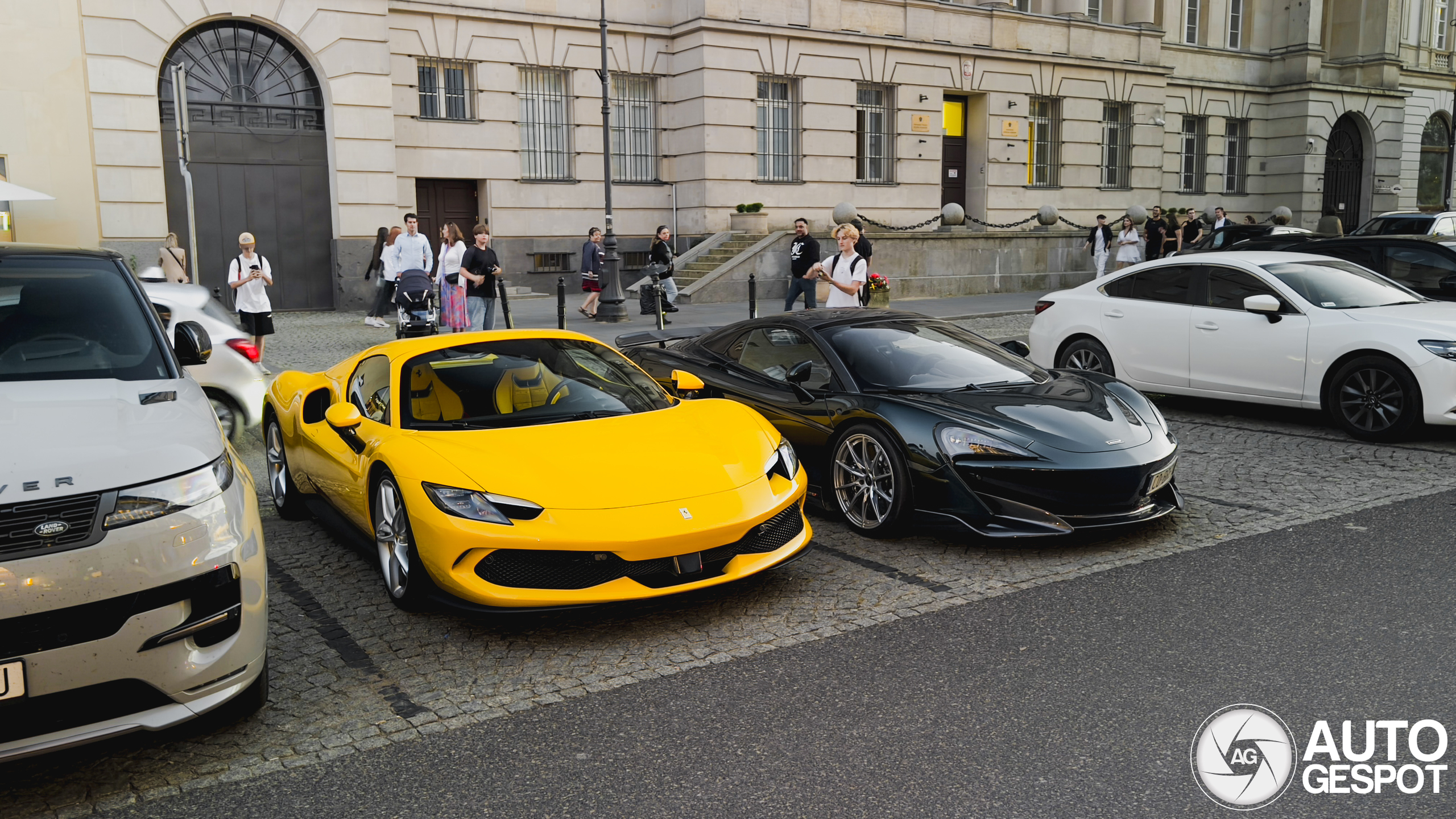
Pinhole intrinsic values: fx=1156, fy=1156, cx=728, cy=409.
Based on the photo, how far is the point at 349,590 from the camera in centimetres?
581

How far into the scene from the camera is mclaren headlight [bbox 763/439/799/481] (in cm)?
569

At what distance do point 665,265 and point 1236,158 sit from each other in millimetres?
27286

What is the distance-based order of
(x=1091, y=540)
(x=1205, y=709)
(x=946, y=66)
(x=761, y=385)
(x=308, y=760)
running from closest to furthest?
(x=308, y=760) → (x=1205, y=709) → (x=1091, y=540) → (x=761, y=385) → (x=946, y=66)

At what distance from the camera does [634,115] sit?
27.5 metres

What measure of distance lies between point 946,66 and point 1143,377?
69.9ft

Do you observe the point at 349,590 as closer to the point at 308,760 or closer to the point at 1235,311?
the point at 308,760

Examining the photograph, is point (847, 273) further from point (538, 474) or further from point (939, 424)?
point (538, 474)

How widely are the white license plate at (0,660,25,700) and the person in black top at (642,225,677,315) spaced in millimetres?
16491

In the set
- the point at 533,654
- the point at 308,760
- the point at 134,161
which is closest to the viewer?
the point at 308,760

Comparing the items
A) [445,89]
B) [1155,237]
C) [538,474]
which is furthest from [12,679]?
[1155,237]

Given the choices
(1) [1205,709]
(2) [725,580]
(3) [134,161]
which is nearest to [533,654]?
(2) [725,580]

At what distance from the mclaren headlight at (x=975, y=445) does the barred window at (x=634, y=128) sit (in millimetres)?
21899

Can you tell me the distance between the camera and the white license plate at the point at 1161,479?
6.41 meters

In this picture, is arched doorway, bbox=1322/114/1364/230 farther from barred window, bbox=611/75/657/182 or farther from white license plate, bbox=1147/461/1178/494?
white license plate, bbox=1147/461/1178/494
